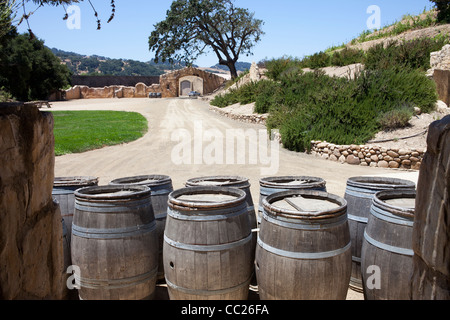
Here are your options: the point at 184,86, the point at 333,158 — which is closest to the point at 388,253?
the point at 333,158

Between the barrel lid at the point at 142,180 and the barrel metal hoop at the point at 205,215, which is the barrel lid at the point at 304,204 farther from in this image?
the barrel lid at the point at 142,180

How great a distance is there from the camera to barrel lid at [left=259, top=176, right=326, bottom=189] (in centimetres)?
396

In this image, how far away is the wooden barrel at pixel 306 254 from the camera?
286 cm

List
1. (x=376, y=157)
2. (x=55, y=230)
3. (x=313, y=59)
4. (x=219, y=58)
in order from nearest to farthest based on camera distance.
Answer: (x=55, y=230)
(x=376, y=157)
(x=313, y=59)
(x=219, y=58)

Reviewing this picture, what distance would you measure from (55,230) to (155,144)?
37.6ft

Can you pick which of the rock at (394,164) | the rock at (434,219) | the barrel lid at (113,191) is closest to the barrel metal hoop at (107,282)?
the barrel lid at (113,191)

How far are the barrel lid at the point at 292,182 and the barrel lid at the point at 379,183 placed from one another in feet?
1.20

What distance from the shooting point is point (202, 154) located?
37.7ft

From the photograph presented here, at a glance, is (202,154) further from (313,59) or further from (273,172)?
(313,59)

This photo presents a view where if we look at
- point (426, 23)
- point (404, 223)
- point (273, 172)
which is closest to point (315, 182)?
point (404, 223)

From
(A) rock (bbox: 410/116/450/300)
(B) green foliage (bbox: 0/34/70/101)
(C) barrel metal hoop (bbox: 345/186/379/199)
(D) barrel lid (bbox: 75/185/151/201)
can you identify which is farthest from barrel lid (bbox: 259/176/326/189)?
(B) green foliage (bbox: 0/34/70/101)

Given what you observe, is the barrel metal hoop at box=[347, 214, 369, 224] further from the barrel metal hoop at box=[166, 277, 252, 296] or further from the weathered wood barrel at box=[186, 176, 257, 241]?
the barrel metal hoop at box=[166, 277, 252, 296]

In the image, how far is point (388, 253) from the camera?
2.99 meters
